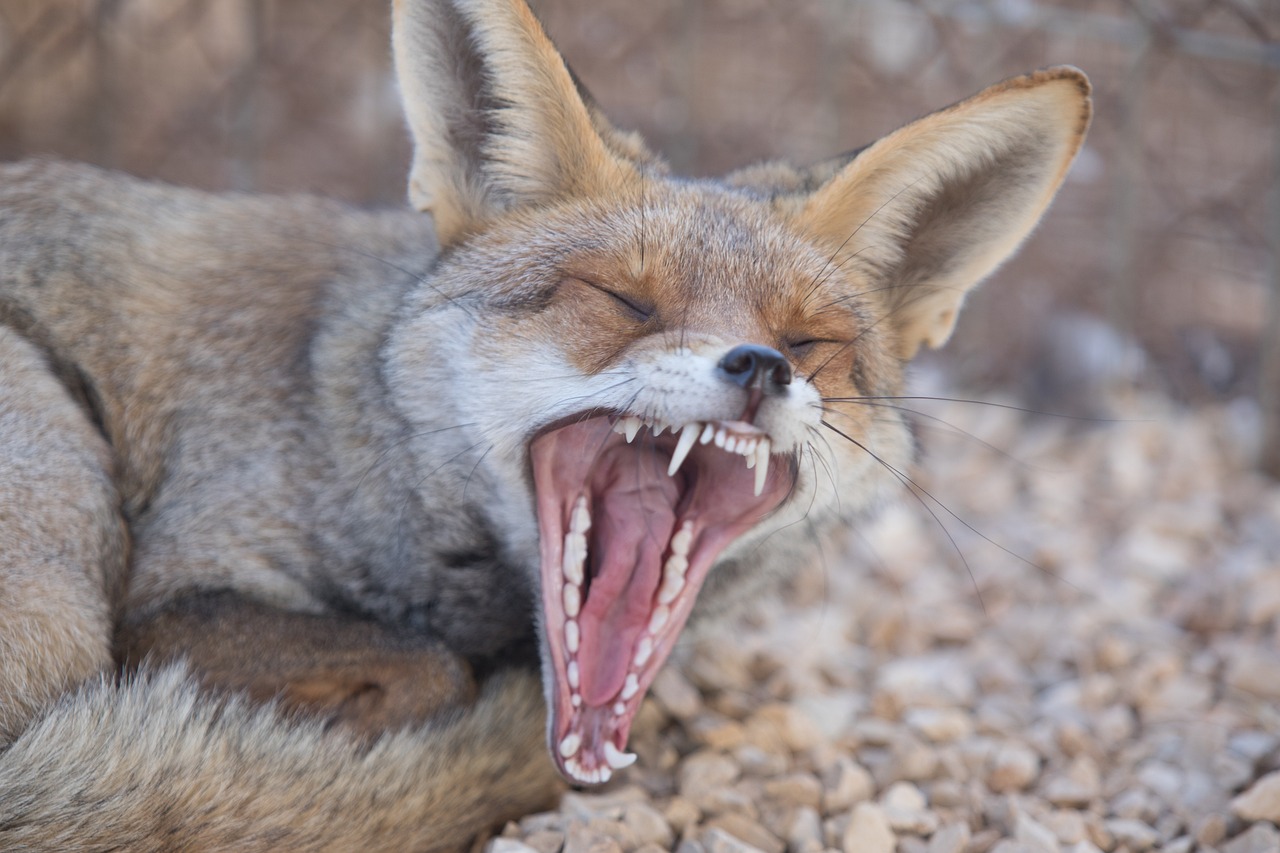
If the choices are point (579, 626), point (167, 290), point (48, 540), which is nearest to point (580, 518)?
point (579, 626)

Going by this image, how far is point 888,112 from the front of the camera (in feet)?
22.4

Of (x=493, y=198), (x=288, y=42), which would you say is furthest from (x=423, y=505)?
(x=288, y=42)

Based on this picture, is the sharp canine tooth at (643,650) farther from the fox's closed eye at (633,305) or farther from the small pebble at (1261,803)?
the small pebble at (1261,803)

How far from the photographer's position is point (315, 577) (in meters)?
2.72

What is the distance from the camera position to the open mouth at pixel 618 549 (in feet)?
7.90

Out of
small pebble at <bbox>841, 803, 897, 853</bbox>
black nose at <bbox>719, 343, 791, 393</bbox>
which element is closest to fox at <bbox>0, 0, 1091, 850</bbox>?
black nose at <bbox>719, 343, 791, 393</bbox>

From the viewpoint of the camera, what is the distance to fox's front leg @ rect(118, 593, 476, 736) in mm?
2428

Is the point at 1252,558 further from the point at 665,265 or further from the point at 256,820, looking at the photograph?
the point at 256,820

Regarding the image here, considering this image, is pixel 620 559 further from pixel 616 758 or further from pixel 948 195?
pixel 948 195

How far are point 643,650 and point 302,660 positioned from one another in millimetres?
782

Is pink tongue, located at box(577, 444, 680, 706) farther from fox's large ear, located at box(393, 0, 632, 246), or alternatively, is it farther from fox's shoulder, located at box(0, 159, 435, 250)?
fox's shoulder, located at box(0, 159, 435, 250)

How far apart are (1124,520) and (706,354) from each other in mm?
3253

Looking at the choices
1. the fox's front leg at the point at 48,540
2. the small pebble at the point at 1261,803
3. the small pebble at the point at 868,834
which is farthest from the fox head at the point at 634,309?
the small pebble at the point at 1261,803

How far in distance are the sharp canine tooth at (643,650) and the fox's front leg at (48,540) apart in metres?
1.16
